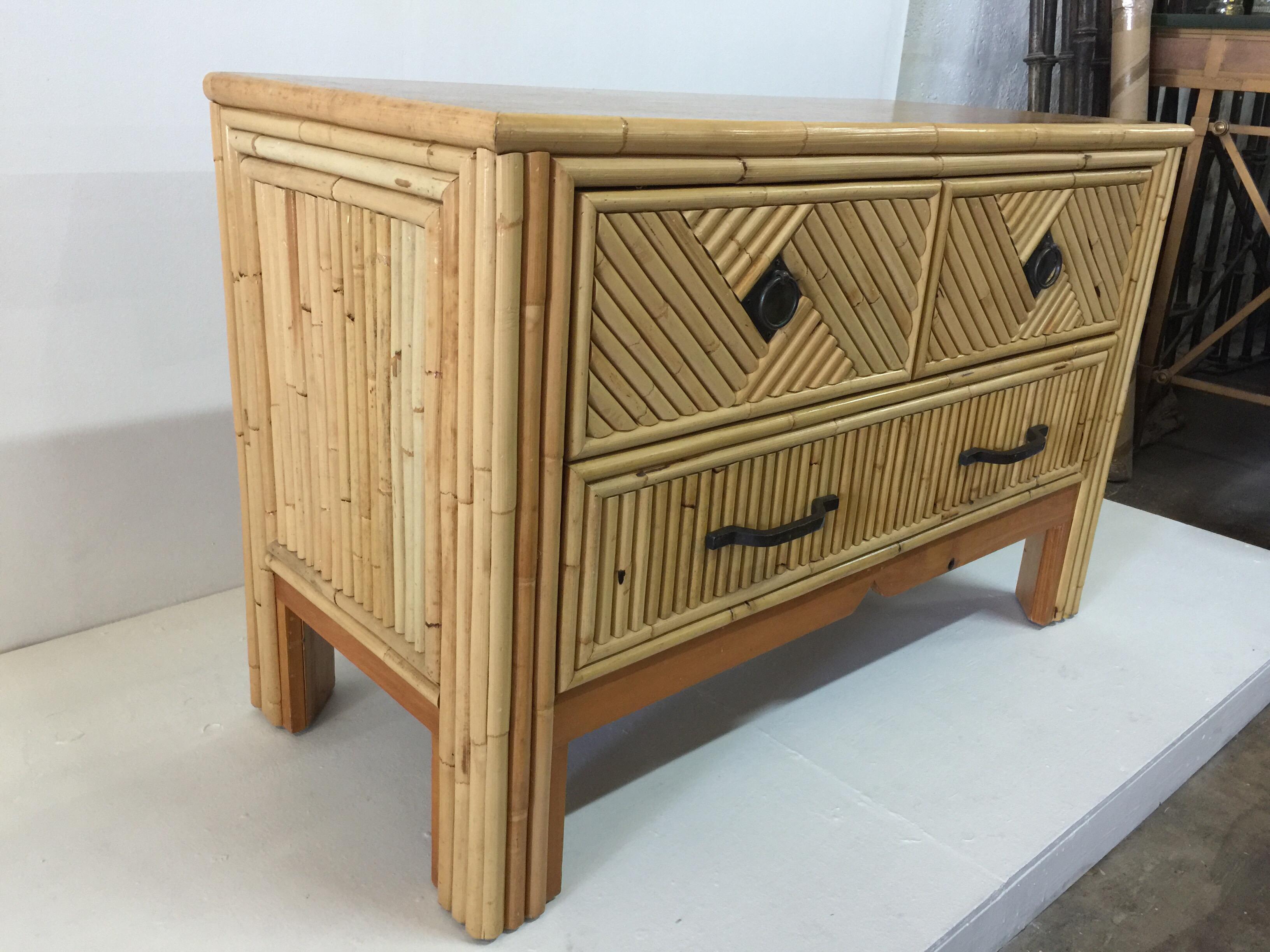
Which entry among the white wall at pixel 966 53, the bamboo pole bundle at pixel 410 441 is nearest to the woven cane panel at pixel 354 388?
the bamboo pole bundle at pixel 410 441

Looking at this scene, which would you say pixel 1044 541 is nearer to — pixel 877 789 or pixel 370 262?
pixel 877 789

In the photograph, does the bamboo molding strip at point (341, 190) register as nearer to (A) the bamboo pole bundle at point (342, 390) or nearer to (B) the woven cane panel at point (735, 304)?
(A) the bamboo pole bundle at point (342, 390)

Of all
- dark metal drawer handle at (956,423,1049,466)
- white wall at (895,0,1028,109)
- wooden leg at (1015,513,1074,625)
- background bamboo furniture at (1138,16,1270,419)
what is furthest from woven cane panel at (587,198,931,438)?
background bamboo furniture at (1138,16,1270,419)

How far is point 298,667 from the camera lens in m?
1.17

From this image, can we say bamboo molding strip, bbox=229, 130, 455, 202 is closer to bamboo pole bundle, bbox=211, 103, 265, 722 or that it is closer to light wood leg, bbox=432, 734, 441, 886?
bamboo pole bundle, bbox=211, 103, 265, 722

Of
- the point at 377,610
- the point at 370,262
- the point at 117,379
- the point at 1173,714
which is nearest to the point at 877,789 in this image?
the point at 1173,714

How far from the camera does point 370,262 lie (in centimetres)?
88

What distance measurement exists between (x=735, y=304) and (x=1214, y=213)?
2.34 meters

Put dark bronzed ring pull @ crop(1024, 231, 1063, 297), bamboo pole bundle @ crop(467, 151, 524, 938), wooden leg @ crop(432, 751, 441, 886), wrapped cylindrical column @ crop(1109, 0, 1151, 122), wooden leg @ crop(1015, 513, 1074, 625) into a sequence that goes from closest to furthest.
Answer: bamboo pole bundle @ crop(467, 151, 524, 938)
wooden leg @ crop(432, 751, 441, 886)
dark bronzed ring pull @ crop(1024, 231, 1063, 297)
wooden leg @ crop(1015, 513, 1074, 625)
wrapped cylindrical column @ crop(1109, 0, 1151, 122)

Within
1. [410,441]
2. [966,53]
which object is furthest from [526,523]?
[966,53]

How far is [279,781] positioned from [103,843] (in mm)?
170

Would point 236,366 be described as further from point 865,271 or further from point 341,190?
point 865,271

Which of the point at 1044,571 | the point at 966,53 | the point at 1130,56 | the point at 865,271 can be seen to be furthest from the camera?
the point at 966,53

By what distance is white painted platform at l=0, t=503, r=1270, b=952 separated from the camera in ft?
3.14
